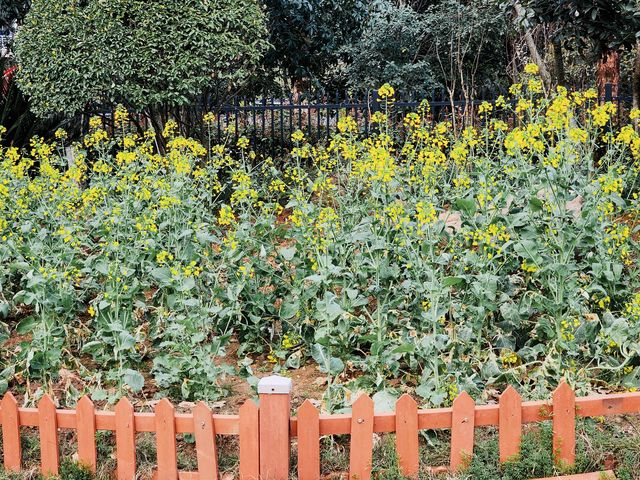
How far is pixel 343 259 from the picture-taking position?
4.41 metres

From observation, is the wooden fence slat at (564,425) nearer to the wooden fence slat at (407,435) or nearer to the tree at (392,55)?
the wooden fence slat at (407,435)

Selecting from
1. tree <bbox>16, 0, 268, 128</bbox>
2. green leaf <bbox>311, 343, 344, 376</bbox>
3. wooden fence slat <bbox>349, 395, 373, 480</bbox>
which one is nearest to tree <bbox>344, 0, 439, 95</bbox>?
tree <bbox>16, 0, 268, 128</bbox>

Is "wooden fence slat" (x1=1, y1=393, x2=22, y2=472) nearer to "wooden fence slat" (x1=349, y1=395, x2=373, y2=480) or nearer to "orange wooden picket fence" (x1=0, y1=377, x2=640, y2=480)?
"orange wooden picket fence" (x1=0, y1=377, x2=640, y2=480)

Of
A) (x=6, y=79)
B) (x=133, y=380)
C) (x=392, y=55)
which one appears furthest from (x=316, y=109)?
(x=133, y=380)

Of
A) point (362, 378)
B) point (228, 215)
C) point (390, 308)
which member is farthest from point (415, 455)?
point (228, 215)

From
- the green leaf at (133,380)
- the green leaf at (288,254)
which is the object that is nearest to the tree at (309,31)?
the green leaf at (288,254)

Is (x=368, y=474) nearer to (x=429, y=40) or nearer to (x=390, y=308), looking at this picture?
(x=390, y=308)

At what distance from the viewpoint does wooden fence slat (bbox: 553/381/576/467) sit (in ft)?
10.3

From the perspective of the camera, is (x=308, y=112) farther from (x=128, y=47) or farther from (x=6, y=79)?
(x=6, y=79)

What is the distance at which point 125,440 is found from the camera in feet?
10.5

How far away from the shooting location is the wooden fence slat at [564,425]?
10.3 ft

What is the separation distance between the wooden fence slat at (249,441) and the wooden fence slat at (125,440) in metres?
0.43

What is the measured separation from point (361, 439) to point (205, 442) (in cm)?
59

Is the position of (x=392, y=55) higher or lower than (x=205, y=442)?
higher
